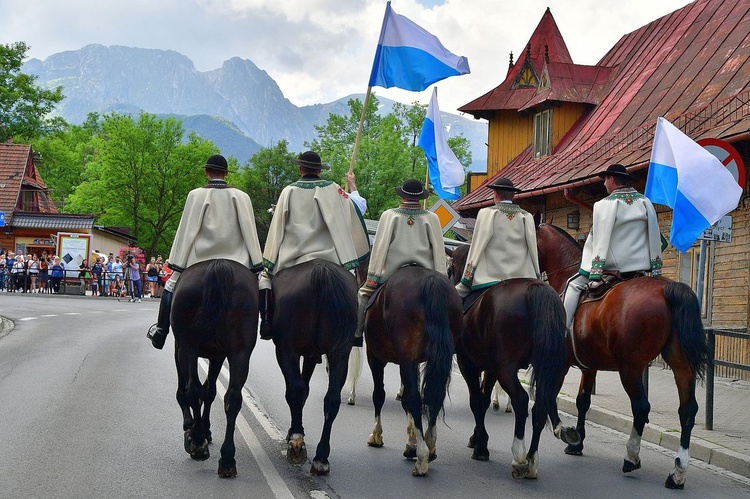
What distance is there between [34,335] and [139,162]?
52.2 meters

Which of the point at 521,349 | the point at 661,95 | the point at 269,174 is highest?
the point at 269,174

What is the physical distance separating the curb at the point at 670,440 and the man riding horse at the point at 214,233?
15.0 ft

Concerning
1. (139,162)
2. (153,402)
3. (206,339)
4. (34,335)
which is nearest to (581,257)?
(206,339)

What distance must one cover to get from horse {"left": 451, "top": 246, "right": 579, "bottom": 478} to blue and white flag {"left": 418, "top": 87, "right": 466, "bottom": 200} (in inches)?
457

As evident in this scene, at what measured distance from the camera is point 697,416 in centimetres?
1125

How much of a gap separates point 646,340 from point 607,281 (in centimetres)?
89

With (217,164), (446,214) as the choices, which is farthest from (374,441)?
(446,214)

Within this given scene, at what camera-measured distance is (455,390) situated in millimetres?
14328

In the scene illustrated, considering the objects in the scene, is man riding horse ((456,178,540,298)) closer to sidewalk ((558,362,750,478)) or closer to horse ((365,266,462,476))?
horse ((365,266,462,476))

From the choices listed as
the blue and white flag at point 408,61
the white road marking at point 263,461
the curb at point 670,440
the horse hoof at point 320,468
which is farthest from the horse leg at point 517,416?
the blue and white flag at point 408,61

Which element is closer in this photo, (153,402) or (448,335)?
(448,335)

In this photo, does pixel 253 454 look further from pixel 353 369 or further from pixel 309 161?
pixel 353 369

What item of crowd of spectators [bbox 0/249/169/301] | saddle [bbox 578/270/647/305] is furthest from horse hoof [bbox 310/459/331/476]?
crowd of spectators [bbox 0/249/169/301]

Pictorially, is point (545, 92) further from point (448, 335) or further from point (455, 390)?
point (448, 335)
